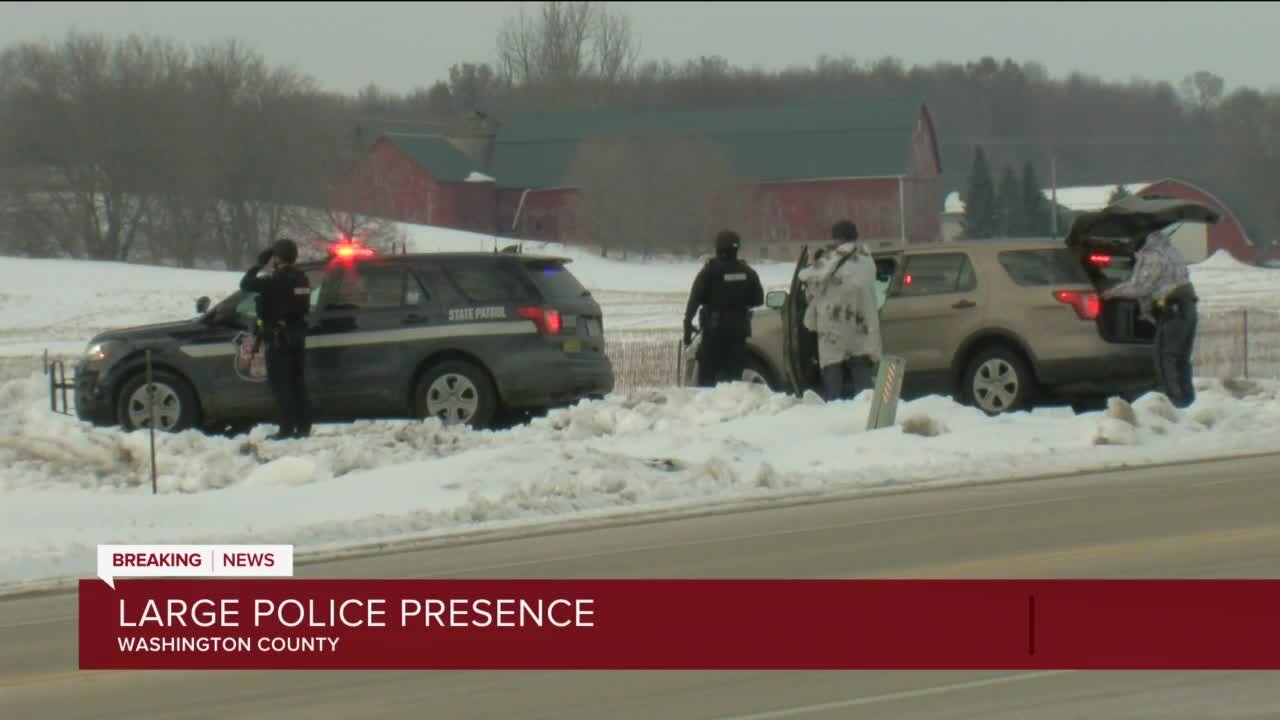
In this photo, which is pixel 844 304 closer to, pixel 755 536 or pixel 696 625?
pixel 755 536

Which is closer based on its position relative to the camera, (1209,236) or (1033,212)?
(1033,212)

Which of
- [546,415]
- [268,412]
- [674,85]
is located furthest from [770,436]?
[674,85]

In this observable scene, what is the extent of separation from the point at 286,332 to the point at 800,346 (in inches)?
183

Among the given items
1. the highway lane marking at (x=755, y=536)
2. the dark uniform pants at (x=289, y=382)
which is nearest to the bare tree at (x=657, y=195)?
the dark uniform pants at (x=289, y=382)

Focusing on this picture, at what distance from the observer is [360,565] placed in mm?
12023

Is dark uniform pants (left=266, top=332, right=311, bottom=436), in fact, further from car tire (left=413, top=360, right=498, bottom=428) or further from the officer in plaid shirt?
the officer in plaid shirt

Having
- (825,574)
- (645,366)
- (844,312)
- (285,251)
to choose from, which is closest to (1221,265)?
(645,366)

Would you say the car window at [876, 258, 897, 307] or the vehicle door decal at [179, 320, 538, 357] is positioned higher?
the car window at [876, 258, 897, 307]

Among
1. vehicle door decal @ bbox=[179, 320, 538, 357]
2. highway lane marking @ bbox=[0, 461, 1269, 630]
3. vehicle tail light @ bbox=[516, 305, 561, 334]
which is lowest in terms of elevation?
highway lane marking @ bbox=[0, 461, 1269, 630]

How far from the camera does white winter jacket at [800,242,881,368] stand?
697 inches

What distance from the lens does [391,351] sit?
62.1ft

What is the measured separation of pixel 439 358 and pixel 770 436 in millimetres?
3716
